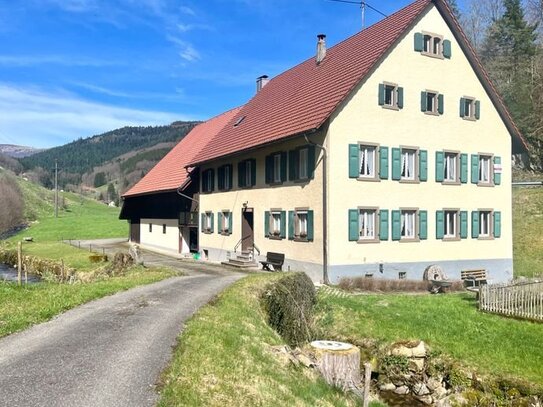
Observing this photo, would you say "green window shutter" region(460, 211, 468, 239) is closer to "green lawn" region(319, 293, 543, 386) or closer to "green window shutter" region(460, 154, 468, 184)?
"green window shutter" region(460, 154, 468, 184)

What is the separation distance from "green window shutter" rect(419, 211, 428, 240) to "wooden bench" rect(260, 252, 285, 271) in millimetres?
6464

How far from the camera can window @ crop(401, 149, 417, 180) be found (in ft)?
75.2

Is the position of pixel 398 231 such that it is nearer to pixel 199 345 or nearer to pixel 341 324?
A: pixel 341 324

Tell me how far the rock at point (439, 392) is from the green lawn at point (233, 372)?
3.49 metres

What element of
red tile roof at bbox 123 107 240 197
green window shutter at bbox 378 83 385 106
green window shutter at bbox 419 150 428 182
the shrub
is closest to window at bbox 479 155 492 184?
green window shutter at bbox 419 150 428 182

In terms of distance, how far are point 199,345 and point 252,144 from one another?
56.5 feet

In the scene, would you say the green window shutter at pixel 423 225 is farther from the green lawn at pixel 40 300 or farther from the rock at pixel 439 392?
the green lawn at pixel 40 300

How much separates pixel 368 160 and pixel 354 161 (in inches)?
40.8

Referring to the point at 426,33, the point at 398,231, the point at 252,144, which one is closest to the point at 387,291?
the point at 398,231

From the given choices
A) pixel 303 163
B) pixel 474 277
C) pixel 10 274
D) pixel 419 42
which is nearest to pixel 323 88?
pixel 303 163

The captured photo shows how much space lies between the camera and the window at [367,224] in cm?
2161

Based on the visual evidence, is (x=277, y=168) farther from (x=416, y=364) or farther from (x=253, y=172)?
(x=416, y=364)

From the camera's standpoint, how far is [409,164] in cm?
2314

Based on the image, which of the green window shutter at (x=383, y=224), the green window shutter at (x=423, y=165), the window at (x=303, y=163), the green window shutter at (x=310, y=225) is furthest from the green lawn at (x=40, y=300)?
the green window shutter at (x=423, y=165)
